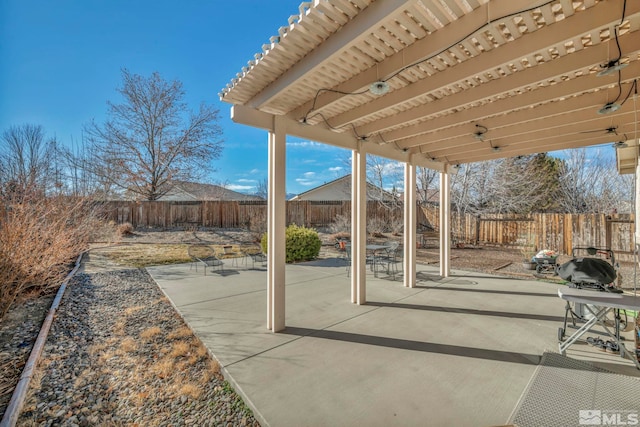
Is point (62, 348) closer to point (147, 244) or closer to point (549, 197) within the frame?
point (147, 244)

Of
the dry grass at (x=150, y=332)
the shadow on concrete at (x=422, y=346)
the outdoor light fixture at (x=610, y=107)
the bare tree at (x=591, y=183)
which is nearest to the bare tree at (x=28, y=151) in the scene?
the dry grass at (x=150, y=332)

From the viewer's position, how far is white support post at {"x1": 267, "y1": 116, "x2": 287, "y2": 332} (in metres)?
3.35

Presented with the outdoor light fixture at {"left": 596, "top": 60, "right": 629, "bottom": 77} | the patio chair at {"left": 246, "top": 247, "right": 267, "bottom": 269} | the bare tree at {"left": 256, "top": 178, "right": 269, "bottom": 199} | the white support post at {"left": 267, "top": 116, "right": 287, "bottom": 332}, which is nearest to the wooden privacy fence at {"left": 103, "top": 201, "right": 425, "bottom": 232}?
the patio chair at {"left": 246, "top": 247, "right": 267, "bottom": 269}

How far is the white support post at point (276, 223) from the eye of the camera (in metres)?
3.35

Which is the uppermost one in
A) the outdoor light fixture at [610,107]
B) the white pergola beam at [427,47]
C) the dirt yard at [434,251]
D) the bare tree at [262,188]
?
the bare tree at [262,188]

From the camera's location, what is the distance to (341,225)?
14.2 metres

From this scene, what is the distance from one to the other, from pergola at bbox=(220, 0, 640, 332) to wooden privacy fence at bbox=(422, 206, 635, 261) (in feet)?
20.3

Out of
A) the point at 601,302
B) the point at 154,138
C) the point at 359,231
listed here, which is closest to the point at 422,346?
the point at 601,302

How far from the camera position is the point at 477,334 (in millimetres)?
3295

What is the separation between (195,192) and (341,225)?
39.8ft

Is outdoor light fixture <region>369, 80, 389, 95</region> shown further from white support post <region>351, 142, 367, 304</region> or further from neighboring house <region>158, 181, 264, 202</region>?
neighboring house <region>158, 181, 264, 202</region>

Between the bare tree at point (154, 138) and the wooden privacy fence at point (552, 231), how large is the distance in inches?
602

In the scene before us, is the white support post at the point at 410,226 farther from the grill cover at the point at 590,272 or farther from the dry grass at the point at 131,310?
the dry grass at the point at 131,310

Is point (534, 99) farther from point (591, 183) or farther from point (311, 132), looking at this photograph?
point (591, 183)
